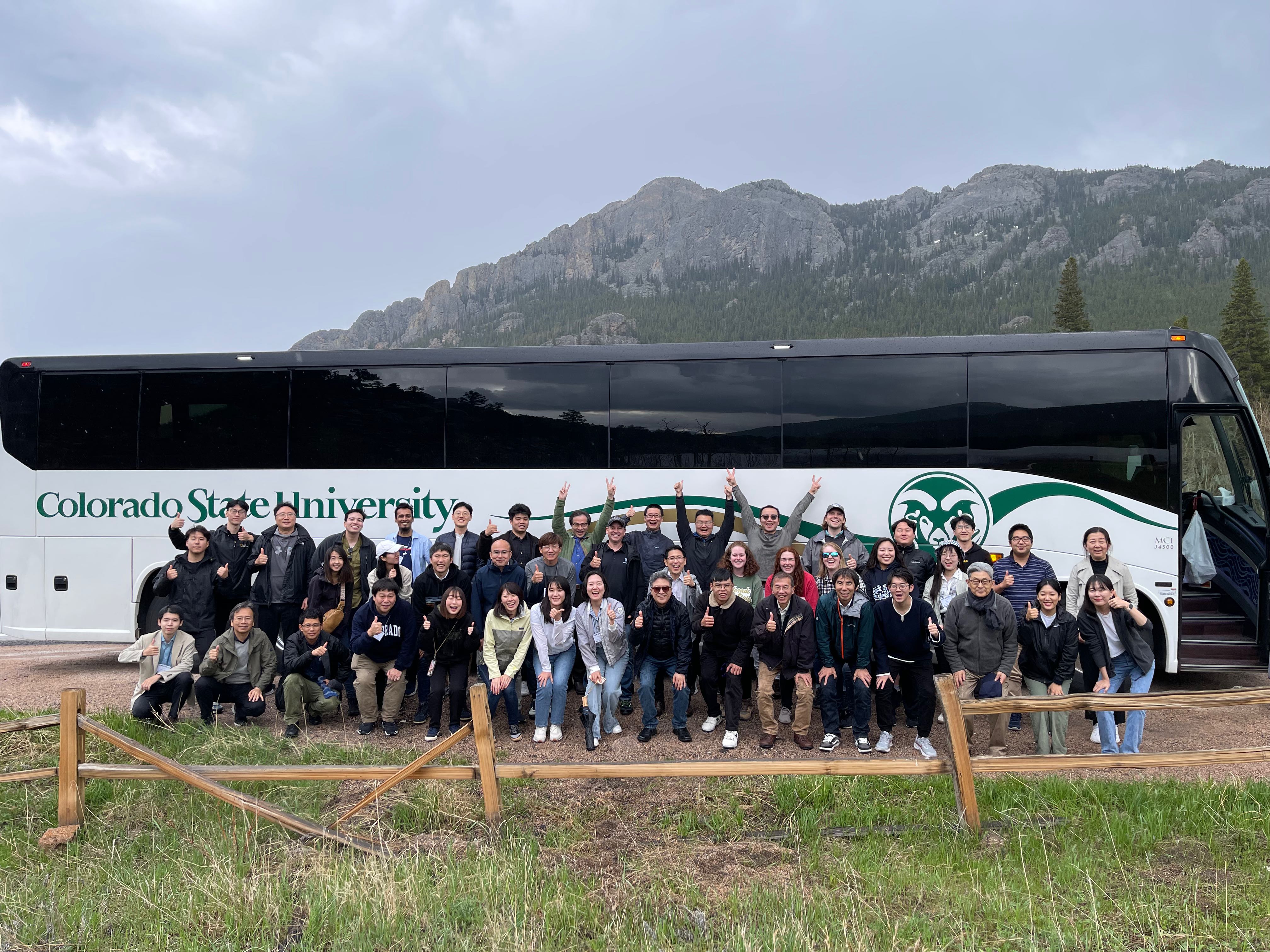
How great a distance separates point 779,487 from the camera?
8109 mm

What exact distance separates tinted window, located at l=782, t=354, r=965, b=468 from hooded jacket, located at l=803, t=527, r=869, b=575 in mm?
804

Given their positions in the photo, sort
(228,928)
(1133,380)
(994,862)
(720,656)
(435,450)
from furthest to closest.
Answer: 1. (435,450)
2. (1133,380)
3. (720,656)
4. (994,862)
5. (228,928)

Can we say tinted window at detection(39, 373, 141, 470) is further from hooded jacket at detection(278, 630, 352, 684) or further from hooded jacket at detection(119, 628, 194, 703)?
hooded jacket at detection(278, 630, 352, 684)

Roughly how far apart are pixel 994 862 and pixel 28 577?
414 inches

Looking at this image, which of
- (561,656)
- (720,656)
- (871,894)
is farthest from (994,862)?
(561,656)

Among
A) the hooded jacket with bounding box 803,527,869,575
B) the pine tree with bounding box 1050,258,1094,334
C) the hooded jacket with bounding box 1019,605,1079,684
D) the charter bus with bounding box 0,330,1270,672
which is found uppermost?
the pine tree with bounding box 1050,258,1094,334

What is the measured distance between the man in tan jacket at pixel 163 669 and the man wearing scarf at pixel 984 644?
699cm

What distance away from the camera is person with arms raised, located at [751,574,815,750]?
6.67m

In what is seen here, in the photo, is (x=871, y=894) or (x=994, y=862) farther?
(x=994, y=862)

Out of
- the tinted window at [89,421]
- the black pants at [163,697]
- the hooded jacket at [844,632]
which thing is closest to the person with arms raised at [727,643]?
the hooded jacket at [844,632]

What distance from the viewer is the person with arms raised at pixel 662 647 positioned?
691cm

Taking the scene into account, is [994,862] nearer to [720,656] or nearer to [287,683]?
[720,656]

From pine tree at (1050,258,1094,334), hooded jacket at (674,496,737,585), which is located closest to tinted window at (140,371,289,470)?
hooded jacket at (674,496,737,585)

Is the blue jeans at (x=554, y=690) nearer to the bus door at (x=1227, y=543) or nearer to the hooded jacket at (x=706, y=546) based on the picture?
the hooded jacket at (x=706, y=546)
